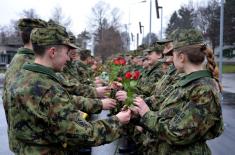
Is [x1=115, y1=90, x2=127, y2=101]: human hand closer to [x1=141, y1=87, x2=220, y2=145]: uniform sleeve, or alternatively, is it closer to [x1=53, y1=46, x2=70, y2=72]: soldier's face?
[x1=141, y1=87, x2=220, y2=145]: uniform sleeve

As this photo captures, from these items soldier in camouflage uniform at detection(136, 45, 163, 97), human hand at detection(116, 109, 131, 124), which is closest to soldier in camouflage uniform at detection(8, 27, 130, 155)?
human hand at detection(116, 109, 131, 124)

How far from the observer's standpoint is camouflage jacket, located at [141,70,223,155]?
12.7ft

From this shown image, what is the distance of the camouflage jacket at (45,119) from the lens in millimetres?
3555

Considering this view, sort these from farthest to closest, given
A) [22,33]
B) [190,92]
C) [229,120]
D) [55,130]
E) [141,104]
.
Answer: [229,120], [22,33], [141,104], [190,92], [55,130]

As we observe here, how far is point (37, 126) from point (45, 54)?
0.60m

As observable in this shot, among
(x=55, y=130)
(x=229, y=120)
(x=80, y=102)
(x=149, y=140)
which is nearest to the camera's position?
(x=55, y=130)

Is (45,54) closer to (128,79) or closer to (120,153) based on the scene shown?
(128,79)

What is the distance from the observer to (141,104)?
428cm

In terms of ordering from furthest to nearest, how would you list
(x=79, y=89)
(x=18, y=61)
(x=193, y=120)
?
(x=79, y=89) → (x=18, y=61) → (x=193, y=120)

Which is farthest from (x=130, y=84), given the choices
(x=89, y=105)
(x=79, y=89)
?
(x=79, y=89)

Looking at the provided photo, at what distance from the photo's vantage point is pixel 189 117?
152 inches

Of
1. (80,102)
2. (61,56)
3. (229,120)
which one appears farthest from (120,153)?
(229,120)

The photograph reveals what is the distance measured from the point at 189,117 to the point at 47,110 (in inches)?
48.7

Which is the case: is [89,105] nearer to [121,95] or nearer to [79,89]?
[121,95]
